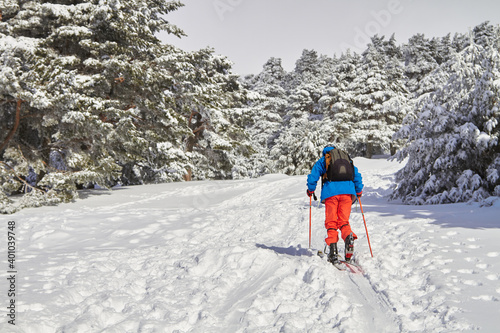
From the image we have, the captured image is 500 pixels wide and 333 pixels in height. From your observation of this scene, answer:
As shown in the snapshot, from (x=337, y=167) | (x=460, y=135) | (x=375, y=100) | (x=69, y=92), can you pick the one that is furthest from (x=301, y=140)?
(x=337, y=167)

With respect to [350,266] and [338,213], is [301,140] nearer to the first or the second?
[338,213]

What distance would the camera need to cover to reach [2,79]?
10.5 metres

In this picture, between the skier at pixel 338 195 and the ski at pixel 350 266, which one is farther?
the skier at pixel 338 195

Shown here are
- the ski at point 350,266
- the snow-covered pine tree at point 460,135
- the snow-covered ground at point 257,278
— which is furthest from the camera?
the snow-covered pine tree at point 460,135

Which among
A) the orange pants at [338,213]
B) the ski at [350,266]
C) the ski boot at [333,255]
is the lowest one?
the ski at [350,266]

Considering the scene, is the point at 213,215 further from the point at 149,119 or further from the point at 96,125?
the point at 149,119

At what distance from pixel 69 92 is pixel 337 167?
426 inches

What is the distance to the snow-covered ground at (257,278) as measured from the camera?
11.2ft

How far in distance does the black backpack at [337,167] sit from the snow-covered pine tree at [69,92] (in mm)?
9977

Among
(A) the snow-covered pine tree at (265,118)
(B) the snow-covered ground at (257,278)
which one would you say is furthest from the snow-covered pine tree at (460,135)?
(A) the snow-covered pine tree at (265,118)

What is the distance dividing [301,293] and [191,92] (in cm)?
1787

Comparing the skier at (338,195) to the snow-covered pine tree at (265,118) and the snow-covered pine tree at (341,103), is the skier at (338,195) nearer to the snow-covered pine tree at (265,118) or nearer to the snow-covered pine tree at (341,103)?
the snow-covered pine tree at (265,118)

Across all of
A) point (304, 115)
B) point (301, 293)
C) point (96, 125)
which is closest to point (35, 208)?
point (96, 125)

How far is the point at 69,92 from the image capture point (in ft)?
39.9
